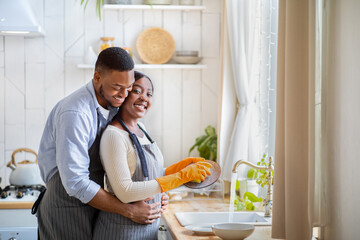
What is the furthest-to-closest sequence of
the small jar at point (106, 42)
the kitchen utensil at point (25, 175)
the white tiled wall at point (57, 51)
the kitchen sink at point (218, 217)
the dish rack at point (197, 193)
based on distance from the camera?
the white tiled wall at point (57, 51)
the small jar at point (106, 42)
the kitchen utensil at point (25, 175)
the dish rack at point (197, 193)
the kitchen sink at point (218, 217)

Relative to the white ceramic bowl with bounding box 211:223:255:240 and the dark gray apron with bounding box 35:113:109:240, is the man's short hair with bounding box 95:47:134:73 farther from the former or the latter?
the white ceramic bowl with bounding box 211:223:255:240

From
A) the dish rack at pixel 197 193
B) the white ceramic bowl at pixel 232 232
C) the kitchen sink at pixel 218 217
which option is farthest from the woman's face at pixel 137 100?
the dish rack at pixel 197 193

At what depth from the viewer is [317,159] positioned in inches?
69.7

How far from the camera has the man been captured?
5.85 ft

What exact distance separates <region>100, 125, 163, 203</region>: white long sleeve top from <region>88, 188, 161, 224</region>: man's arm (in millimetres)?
32

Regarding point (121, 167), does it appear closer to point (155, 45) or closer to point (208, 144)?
point (208, 144)

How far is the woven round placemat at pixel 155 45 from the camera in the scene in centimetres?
364

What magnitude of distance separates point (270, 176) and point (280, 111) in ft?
2.48

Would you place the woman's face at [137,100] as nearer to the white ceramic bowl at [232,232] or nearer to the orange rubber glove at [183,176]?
the orange rubber glove at [183,176]

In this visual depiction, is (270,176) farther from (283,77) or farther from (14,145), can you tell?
(14,145)

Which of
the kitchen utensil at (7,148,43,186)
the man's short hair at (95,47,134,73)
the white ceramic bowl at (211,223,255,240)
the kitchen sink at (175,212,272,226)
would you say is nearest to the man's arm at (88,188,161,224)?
the white ceramic bowl at (211,223,255,240)

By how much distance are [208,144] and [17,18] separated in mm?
1604

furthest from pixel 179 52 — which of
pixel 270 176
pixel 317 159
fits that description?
pixel 317 159

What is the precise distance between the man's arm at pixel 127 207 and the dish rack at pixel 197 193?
1.16 meters
